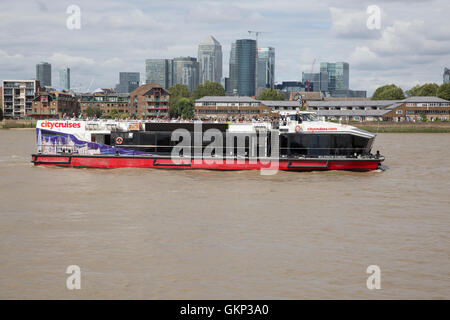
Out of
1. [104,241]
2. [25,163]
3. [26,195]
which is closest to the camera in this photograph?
[104,241]

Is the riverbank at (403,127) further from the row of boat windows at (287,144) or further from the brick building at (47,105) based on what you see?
the row of boat windows at (287,144)

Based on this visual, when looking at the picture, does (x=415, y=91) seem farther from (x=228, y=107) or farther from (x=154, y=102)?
(x=154, y=102)

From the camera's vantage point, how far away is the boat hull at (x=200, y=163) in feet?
105

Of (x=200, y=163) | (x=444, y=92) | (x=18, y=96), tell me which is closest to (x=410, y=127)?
(x=444, y=92)

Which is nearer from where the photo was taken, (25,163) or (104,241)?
(104,241)

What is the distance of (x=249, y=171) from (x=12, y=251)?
19.4m

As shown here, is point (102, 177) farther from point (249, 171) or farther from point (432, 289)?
point (432, 289)

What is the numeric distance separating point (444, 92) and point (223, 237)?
136116mm

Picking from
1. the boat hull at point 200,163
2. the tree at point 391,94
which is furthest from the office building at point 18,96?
the boat hull at point 200,163

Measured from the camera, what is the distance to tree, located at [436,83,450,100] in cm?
13688

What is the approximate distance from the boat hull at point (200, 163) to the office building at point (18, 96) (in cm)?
12330
